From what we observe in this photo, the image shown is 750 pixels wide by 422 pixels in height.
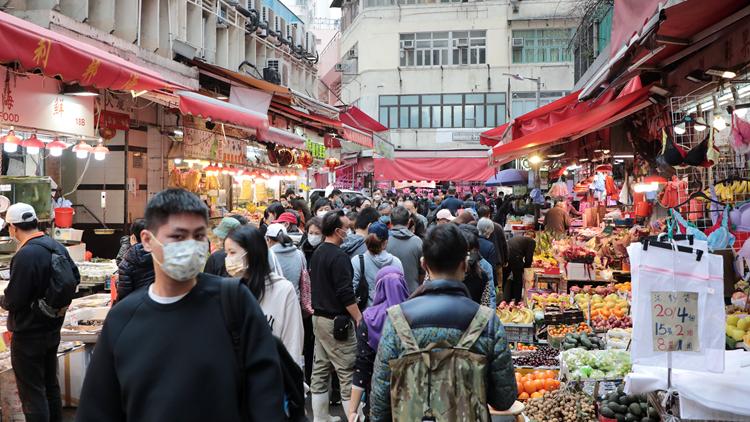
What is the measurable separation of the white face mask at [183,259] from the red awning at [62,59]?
3403 mm

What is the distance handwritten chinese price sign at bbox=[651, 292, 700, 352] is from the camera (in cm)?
348

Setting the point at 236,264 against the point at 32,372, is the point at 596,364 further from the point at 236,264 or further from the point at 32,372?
the point at 32,372

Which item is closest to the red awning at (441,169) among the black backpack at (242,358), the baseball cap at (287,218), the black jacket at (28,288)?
the baseball cap at (287,218)

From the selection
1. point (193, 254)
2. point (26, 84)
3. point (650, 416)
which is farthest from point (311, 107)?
point (193, 254)

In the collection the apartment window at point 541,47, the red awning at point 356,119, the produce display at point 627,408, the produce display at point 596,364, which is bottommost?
the produce display at point 627,408

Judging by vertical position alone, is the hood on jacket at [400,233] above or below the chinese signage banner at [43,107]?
below

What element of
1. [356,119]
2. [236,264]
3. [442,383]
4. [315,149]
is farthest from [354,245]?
[356,119]

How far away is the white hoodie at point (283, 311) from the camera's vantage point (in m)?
3.78

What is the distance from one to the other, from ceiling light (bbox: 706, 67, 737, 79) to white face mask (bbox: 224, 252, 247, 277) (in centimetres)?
423

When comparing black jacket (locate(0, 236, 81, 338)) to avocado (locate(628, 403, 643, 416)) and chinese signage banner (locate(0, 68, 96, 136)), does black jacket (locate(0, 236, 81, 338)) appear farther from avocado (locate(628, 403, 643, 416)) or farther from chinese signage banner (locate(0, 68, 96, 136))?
avocado (locate(628, 403, 643, 416))

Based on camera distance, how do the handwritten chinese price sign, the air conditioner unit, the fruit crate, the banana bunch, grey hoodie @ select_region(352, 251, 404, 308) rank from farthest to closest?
the air conditioner unit, the banana bunch, the fruit crate, grey hoodie @ select_region(352, 251, 404, 308), the handwritten chinese price sign

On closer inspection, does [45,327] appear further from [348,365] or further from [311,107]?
[311,107]

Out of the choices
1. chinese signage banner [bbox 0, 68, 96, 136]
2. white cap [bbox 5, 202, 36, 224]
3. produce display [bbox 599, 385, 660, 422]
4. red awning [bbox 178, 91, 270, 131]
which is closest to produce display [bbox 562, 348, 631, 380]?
produce display [bbox 599, 385, 660, 422]

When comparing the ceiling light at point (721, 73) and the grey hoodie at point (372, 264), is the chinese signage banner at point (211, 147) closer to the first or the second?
the grey hoodie at point (372, 264)
